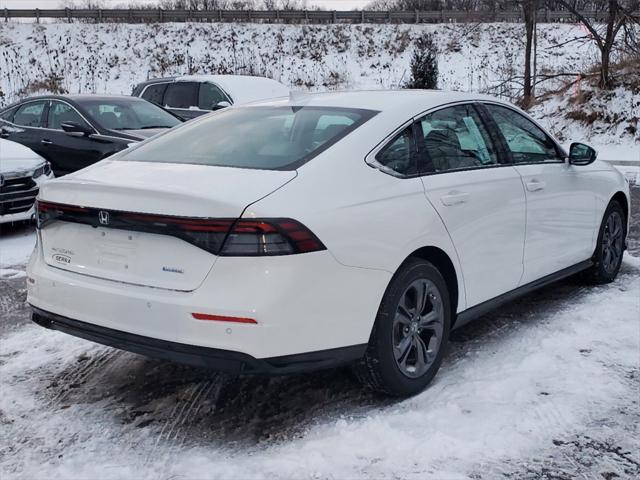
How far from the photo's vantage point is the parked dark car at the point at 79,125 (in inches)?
377

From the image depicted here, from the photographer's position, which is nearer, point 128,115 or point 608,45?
point 128,115

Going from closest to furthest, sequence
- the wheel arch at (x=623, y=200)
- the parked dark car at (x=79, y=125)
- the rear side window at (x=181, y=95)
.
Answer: the wheel arch at (x=623, y=200), the parked dark car at (x=79, y=125), the rear side window at (x=181, y=95)

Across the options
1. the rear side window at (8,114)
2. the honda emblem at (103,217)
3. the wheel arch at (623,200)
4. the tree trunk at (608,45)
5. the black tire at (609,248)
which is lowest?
the black tire at (609,248)

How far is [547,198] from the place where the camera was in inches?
186

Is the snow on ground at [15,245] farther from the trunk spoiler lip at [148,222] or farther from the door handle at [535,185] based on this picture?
the door handle at [535,185]

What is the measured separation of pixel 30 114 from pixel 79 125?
5.30ft

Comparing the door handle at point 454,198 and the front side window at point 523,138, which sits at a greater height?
the front side window at point 523,138

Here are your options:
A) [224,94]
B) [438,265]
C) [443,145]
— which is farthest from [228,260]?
[224,94]

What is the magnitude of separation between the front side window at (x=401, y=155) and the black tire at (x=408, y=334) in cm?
48

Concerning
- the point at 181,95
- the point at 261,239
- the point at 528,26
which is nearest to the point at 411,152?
the point at 261,239

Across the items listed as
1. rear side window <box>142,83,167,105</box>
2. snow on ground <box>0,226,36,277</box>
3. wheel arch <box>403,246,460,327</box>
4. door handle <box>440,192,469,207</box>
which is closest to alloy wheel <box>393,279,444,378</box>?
wheel arch <box>403,246,460,327</box>

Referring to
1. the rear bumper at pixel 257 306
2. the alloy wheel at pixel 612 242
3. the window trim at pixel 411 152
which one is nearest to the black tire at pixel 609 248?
the alloy wheel at pixel 612 242

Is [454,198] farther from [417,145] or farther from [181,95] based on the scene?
[181,95]

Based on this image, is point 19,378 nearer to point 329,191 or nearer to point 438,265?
point 329,191
